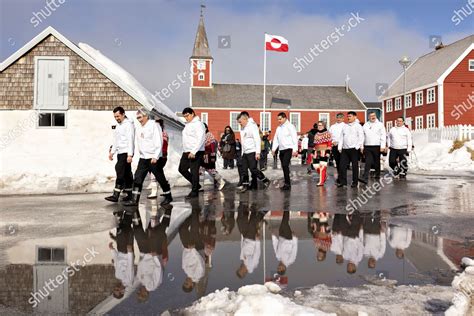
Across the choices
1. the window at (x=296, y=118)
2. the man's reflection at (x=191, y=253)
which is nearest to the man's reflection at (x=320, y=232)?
the man's reflection at (x=191, y=253)

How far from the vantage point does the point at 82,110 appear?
14672 mm

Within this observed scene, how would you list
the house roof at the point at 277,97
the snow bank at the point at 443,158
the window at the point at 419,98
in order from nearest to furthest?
the snow bank at the point at 443,158 < the window at the point at 419,98 < the house roof at the point at 277,97

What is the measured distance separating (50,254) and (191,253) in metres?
1.50

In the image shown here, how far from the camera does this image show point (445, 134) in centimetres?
2775

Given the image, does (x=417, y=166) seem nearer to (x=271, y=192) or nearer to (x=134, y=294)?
(x=271, y=192)

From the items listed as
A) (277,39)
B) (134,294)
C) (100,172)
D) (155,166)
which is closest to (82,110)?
(100,172)

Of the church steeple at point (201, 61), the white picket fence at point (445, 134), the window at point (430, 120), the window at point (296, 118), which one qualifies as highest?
the church steeple at point (201, 61)

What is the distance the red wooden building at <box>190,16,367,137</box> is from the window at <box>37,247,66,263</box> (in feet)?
160

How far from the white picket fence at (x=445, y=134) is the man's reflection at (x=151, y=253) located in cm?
2434

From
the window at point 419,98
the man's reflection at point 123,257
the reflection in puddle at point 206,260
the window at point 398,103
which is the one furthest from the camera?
the window at point 398,103

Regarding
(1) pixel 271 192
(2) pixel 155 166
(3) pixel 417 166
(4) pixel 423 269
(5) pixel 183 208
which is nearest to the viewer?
(4) pixel 423 269

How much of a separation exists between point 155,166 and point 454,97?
38808 millimetres

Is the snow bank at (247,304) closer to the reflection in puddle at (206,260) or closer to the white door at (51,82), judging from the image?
the reflection in puddle at (206,260)

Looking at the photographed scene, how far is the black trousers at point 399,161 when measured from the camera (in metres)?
14.4
